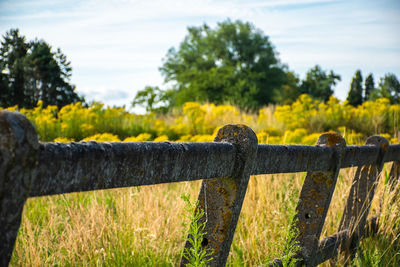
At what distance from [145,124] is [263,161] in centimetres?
839

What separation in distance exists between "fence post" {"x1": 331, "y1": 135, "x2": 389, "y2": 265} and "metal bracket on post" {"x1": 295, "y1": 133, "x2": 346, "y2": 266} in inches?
43.3

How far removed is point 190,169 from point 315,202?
150cm

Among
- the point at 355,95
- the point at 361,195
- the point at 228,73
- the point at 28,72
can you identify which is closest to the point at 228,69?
the point at 228,73

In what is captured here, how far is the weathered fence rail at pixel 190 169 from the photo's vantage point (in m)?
A: 0.96

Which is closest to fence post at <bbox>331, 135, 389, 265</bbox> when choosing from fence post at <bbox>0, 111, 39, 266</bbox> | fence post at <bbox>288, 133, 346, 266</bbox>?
fence post at <bbox>288, 133, 346, 266</bbox>

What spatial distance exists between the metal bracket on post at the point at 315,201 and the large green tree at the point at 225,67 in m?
29.9

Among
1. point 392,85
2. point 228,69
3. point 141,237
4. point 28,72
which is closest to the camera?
point 141,237

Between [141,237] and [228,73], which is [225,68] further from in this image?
[141,237]

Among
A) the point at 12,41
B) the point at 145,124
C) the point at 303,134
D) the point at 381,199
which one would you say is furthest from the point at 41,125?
the point at 381,199

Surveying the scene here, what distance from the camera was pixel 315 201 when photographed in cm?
272

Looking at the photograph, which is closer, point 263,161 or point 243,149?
point 243,149

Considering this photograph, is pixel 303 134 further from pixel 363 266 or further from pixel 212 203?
pixel 212 203

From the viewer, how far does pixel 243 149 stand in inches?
65.7

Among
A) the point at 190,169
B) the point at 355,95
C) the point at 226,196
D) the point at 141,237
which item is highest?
the point at 355,95
